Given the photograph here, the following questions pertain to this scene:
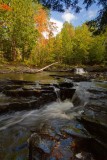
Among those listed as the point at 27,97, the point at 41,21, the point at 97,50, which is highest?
the point at 41,21

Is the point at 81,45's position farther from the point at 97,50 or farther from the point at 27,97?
the point at 27,97

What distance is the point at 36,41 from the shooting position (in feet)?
94.1

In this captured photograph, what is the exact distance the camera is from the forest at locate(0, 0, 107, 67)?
2558 centimetres

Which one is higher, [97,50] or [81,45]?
Answer: [81,45]

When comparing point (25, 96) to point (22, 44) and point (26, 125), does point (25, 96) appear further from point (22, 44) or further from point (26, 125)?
point (22, 44)

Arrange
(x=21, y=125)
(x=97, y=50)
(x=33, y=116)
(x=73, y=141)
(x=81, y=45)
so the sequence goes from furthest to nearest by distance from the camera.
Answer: (x=97, y=50) → (x=81, y=45) → (x=33, y=116) → (x=21, y=125) → (x=73, y=141)

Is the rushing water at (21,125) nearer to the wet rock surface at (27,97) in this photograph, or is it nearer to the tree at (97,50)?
the wet rock surface at (27,97)

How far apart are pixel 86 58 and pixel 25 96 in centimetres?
3035

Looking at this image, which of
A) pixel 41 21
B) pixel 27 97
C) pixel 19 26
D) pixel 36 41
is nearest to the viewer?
pixel 27 97

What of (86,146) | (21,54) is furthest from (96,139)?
(21,54)

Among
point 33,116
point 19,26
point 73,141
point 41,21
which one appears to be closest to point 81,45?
point 41,21

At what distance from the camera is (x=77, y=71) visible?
2555cm

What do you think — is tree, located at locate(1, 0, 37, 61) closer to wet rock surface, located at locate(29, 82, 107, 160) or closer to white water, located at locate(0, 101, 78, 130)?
white water, located at locate(0, 101, 78, 130)

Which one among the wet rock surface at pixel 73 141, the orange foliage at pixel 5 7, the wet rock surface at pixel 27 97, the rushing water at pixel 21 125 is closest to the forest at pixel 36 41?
the orange foliage at pixel 5 7
